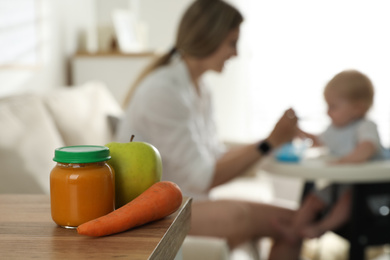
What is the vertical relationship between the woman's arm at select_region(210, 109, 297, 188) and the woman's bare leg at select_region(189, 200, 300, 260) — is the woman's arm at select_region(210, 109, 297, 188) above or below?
above

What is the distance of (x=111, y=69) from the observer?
3143mm

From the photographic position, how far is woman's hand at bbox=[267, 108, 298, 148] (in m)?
1.82

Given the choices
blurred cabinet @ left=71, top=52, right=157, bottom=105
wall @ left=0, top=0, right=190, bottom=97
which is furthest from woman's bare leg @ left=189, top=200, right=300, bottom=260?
blurred cabinet @ left=71, top=52, right=157, bottom=105

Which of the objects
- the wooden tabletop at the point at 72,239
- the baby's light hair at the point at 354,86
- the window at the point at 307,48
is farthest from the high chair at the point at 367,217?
the window at the point at 307,48

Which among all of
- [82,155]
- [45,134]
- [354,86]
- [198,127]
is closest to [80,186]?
[82,155]

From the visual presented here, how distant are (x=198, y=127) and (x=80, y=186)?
4.33 ft

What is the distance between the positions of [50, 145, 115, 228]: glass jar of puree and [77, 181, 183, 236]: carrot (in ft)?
0.09

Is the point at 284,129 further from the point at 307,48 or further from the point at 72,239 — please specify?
the point at 307,48

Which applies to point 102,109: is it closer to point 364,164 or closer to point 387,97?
point 364,164

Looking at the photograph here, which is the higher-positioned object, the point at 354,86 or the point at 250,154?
the point at 354,86

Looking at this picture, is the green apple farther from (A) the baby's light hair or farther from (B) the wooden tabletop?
(A) the baby's light hair

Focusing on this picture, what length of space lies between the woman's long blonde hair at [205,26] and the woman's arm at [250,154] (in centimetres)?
38

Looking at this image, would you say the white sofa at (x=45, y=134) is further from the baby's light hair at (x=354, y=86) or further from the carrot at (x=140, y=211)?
the baby's light hair at (x=354, y=86)

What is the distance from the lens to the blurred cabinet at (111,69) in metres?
3.13
